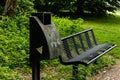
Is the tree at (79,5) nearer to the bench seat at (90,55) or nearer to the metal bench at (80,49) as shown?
the metal bench at (80,49)

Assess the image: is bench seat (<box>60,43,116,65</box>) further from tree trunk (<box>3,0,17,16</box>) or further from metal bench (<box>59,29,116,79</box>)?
tree trunk (<box>3,0,17,16</box>)

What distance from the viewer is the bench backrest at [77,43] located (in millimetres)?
6789

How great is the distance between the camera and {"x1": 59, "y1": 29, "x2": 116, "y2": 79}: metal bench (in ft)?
21.3

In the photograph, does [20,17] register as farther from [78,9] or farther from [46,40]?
[78,9]

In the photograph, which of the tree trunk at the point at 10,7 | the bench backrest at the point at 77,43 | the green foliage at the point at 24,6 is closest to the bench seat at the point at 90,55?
the bench backrest at the point at 77,43

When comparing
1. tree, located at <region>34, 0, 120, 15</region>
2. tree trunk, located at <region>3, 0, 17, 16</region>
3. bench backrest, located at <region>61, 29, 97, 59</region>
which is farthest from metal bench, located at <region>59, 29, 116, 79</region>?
tree, located at <region>34, 0, 120, 15</region>

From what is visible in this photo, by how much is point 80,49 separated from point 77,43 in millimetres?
203

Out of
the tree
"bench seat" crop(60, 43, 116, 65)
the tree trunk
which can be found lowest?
the tree

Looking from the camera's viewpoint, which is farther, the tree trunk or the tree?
the tree

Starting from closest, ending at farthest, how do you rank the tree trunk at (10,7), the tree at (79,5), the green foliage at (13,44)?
the green foliage at (13,44), the tree trunk at (10,7), the tree at (79,5)

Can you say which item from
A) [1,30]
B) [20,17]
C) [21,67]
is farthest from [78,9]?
[21,67]

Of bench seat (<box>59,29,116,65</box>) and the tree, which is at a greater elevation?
bench seat (<box>59,29,116,65</box>)

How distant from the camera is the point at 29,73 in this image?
6832mm

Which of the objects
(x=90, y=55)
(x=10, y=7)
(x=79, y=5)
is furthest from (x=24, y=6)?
(x=79, y=5)
